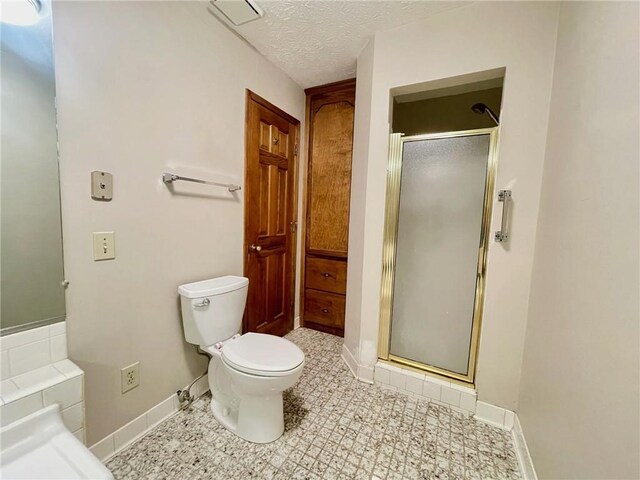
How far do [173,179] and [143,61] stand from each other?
21.3 inches

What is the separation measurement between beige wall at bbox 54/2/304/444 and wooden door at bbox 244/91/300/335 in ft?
0.64

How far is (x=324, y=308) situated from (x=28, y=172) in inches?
82.9

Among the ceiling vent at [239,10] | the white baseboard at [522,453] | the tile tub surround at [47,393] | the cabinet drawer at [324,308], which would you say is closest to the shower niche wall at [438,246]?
the white baseboard at [522,453]

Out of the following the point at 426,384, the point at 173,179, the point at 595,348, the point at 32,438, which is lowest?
the point at 426,384

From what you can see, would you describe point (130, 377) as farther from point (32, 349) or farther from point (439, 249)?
point (439, 249)

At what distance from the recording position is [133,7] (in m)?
1.17

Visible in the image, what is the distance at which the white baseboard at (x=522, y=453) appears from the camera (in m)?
1.12

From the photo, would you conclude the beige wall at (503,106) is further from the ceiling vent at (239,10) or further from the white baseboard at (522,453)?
the ceiling vent at (239,10)

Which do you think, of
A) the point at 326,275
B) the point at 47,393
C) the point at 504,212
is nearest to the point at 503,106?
the point at 504,212

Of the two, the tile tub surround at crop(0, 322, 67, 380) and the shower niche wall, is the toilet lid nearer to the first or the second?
the tile tub surround at crop(0, 322, 67, 380)

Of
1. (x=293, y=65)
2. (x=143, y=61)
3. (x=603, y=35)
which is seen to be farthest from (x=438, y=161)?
(x=143, y=61)

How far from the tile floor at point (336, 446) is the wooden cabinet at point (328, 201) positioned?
914 millimetres

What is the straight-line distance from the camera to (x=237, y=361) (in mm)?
1226

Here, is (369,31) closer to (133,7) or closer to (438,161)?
(438,161)
